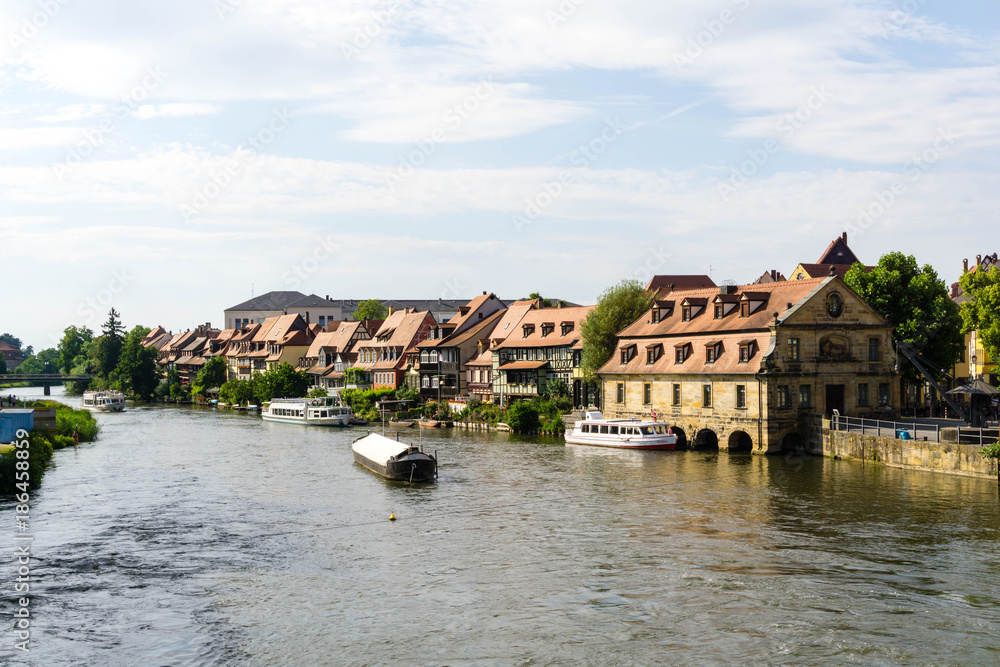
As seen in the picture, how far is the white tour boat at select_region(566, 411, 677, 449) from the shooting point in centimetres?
6156

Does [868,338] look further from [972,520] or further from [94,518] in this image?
[94,518]

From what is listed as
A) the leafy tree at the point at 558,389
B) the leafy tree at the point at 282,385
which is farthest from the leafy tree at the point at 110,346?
the leafy tree at the point at 558,389

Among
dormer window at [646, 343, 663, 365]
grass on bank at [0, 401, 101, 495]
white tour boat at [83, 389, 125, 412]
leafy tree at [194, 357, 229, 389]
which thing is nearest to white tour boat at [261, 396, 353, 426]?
grass on bank at [0, 401, 101, 495]

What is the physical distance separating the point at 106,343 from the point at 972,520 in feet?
470

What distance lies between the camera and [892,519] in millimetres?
36375

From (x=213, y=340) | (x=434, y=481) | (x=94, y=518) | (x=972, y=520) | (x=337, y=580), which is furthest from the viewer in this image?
(x=213, y=340)

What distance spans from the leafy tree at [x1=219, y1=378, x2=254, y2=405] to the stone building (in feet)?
238

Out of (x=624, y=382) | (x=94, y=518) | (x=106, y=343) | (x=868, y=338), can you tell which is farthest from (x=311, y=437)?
(x=106, y=343)

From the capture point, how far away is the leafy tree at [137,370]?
14325 centimetres

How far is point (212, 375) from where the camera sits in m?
141

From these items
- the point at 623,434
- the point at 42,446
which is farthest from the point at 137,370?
the point at 623,434

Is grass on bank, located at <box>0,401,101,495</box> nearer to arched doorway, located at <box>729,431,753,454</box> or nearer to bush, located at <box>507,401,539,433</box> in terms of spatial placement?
bush, located at <box>507,401,539,433</box>

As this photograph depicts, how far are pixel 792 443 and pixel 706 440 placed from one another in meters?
6.64

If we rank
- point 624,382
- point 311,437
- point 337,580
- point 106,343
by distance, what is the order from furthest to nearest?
point 106,343
point 311,437
point 624,382
point 337,580
